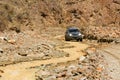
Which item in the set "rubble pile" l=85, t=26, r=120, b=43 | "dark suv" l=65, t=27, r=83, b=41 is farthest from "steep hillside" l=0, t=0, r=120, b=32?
A: "dark suv" l=65, t=27, r=83, b=41

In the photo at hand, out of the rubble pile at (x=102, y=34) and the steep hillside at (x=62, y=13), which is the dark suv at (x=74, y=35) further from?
the steep hillside at (x=62, y=13)

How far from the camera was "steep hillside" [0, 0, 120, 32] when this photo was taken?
7862cm

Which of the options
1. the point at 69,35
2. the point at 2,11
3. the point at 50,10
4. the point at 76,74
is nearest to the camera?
the point at 76,74

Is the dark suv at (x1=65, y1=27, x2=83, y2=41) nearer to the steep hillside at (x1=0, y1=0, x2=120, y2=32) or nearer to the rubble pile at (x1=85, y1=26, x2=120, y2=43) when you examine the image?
the rubble pile at (x1=85, y1=26, x2=120, y2=43)

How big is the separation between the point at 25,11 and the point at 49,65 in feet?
162

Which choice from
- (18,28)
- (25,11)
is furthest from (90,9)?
(18,28)

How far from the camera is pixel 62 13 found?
88125 millimetres

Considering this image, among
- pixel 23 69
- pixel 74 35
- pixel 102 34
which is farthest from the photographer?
pixel 102 34

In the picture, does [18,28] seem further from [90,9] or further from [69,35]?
[90,9]

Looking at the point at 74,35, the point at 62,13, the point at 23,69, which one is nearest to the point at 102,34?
the point at 74,35

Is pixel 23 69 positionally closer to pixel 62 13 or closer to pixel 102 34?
pixel 102 34

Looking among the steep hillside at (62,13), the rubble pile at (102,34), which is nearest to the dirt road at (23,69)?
the rubble pile at (102,34)

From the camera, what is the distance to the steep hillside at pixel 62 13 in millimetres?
78625

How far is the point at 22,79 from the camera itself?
27.9 meters
